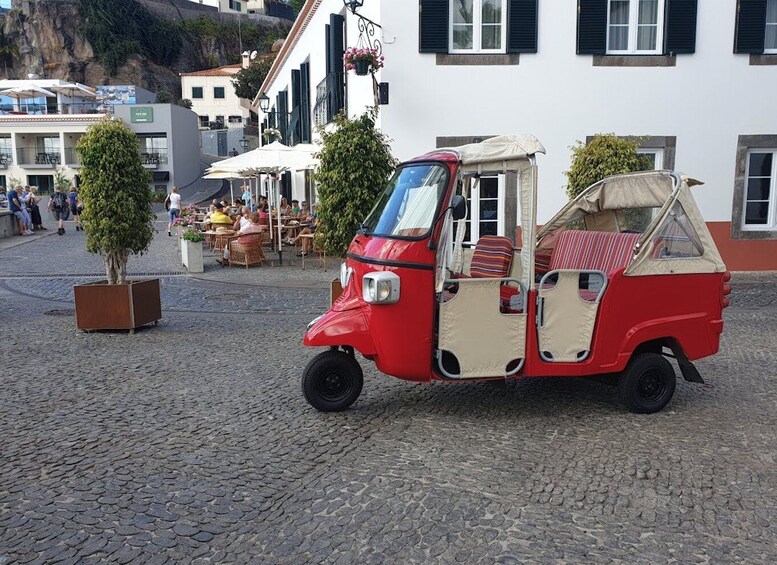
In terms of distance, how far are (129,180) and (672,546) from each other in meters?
7.33

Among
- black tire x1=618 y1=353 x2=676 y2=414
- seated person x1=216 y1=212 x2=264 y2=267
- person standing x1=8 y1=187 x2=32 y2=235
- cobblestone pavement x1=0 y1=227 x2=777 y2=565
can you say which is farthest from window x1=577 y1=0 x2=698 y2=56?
person standing x1=8 y1=187 x2=32 y2=235

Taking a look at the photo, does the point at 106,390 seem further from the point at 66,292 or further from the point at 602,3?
the point at 602,3

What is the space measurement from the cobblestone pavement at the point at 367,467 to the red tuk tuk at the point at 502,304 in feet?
1.36

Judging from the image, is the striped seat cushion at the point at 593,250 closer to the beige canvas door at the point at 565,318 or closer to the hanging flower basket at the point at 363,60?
the beige canvas door at the point at 565,318

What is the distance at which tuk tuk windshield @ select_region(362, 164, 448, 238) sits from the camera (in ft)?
18.1

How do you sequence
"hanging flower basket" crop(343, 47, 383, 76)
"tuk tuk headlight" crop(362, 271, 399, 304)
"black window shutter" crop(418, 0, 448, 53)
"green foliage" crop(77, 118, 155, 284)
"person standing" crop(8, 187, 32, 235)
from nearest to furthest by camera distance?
"tuk tuk headlight" crop(362, 271, 399, 304)
"green foliage" crop(77, 118, 155, 284)
"hanging flower basket" crop(343, 47, 383, 76)
"black window shutter" crop(418, 0, 448, 53)
"person standing" crop(8, 187, 32, 235)

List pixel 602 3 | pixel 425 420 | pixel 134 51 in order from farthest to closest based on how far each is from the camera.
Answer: pixel 134 51 → pixel 602 3 → pixel 425 420

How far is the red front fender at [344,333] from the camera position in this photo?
540cm

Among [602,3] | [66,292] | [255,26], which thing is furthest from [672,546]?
[255,26]

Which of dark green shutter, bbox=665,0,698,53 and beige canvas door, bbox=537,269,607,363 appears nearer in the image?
beige canvas door, bbox=537,269,607,363

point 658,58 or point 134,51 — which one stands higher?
point 134,51

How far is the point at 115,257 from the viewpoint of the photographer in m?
9.13

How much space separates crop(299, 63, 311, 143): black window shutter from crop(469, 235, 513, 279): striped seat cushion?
16431 millimetres

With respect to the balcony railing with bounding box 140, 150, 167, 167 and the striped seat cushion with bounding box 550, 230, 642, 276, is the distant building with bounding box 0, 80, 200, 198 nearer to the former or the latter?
the balcony railing with bounding box 140, 150, 167, 167
